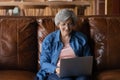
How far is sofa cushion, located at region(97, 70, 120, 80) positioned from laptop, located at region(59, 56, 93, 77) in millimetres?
162

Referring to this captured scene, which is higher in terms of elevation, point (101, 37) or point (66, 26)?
point (66, 26)

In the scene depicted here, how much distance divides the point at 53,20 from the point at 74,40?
0.34 meters

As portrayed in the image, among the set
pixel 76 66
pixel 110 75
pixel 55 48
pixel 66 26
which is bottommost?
pixel 110 75

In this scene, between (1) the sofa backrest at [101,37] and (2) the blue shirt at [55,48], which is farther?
(1) the sofa backrest at [101,37]

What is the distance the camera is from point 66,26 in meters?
2.38

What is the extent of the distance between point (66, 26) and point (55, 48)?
21 cm

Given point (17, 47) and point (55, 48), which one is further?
point (17, 47)

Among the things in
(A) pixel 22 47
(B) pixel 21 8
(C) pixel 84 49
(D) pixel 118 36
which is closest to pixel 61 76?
(C) pixel 84 49

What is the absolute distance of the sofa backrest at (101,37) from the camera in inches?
101

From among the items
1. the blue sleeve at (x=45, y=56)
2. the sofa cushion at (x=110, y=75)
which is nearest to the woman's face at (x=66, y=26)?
the blue sleeve at (x=45, y=56)

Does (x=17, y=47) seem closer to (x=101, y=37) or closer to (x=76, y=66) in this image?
(x=76, y=66)

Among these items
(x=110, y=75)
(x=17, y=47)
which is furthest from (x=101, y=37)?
(x=17, y=47)

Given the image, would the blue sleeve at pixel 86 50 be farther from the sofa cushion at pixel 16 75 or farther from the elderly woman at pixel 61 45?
the sofa cushion at pixel 16 75

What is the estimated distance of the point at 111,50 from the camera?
258cm
